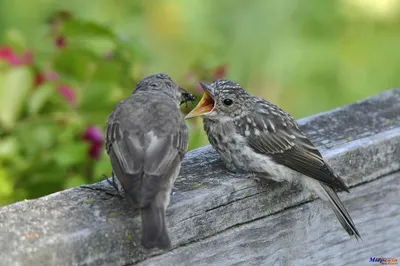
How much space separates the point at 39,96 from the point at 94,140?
14.8 inches

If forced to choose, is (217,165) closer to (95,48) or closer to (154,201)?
(154,201)

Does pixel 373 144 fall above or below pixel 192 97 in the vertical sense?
below

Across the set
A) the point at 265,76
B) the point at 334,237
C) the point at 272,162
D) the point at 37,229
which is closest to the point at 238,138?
the point at 272,162

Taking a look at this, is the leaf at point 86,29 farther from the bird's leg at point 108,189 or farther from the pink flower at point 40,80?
the bird's leg at point 108,189

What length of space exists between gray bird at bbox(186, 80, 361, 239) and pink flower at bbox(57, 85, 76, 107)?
0.73 m

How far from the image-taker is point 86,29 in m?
Result: 4.18

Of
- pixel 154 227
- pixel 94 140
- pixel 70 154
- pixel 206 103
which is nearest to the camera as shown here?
pixel 154 227

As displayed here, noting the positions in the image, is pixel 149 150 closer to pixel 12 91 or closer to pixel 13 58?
pixel 12 91

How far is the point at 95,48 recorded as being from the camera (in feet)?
15.6

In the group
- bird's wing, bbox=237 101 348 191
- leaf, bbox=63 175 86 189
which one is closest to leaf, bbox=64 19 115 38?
leaf, bbox=63 175 86 189

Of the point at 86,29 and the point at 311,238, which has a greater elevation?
the point at 86,29

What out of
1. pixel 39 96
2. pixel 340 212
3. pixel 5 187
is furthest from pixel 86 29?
pixel 340 212

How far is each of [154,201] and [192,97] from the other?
142 centimetres

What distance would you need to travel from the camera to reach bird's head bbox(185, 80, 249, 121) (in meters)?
4.01
